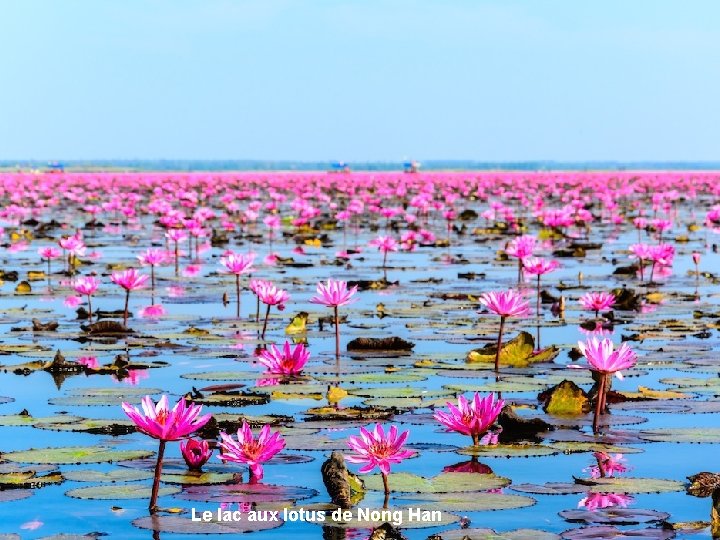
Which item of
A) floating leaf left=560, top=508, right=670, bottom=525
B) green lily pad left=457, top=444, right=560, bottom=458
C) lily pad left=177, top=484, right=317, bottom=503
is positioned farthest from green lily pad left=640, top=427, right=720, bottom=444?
lily pad left=177, top=484, right=317, bottom=503

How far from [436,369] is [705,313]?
2846 millimetres

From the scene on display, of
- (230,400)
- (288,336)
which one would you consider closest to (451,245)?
(288,336)

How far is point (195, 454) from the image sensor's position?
405 centimetres

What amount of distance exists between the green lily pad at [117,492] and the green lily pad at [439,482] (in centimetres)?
58

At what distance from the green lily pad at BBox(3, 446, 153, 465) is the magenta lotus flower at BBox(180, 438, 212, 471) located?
253 mm

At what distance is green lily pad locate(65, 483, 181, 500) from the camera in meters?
3.74

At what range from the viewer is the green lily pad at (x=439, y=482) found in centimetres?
381

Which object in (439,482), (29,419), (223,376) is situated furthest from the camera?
(223,376)

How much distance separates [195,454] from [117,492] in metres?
0.33

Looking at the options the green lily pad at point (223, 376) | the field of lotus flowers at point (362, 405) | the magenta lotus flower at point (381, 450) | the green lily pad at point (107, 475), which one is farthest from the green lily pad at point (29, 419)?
the magenta lotus flower at point (381, 450)

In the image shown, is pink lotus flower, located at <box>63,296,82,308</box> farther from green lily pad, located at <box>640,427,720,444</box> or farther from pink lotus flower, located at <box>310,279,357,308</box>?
green lily pad, located at <box>640,427,720,444</box>

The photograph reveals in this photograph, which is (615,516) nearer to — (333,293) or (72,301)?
(333,293)

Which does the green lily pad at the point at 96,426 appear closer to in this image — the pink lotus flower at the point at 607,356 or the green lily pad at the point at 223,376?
the green lily pad at the point at 223,376

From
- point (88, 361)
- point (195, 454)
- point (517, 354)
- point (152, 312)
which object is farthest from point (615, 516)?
point (152, 312)
